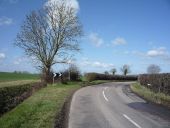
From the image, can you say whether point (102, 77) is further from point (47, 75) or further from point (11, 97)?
point (11, 97)

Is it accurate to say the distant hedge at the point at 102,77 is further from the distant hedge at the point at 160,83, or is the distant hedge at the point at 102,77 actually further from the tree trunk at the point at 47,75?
the distant hedge at the point at 160,83

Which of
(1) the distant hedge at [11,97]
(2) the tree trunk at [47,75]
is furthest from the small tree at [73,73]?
(1) the distant hedge at [11,97]

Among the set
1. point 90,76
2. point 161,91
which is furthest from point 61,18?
point 161,91

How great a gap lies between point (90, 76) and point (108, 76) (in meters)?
9.44

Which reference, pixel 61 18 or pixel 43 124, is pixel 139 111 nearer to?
pixel 43 124

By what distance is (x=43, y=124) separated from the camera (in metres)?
13.0

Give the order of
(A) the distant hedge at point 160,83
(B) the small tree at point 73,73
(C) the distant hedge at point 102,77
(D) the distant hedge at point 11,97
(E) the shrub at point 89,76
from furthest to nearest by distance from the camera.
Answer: (C) the distant hedge at point 102,77 < (E) the shrub at point 89,76 < (B) the small tree at point 73,73 < (A) the distant hedge at point 160,83 < (D) the distant hedge at point 11,97

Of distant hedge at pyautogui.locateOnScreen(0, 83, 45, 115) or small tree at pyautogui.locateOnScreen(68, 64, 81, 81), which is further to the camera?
small tree at pyautogui.locateOnScreen(68, 64, 81, 81)

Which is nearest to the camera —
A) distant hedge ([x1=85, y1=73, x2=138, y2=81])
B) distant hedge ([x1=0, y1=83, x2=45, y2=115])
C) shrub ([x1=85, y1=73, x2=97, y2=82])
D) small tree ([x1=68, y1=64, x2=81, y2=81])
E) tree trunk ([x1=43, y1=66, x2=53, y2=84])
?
distant hedge ([x1=0, y1=83, x2=45, y2=115])

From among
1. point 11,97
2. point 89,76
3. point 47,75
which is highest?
point 89,76

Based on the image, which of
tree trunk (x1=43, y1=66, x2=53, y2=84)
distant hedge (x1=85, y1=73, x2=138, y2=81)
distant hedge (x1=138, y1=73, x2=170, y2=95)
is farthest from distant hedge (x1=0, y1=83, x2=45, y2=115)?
distant hedge (x1=85, y1=73, x2=138, y2=81)

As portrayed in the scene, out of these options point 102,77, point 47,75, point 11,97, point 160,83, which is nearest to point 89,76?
point 102,77

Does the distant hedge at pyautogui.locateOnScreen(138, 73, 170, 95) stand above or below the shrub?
below

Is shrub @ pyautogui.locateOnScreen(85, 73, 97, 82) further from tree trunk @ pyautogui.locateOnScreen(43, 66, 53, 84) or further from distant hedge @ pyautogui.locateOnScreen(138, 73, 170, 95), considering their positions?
distant hedge @ pyautogui.locateOnScreen(138, 73, 170, 95)
